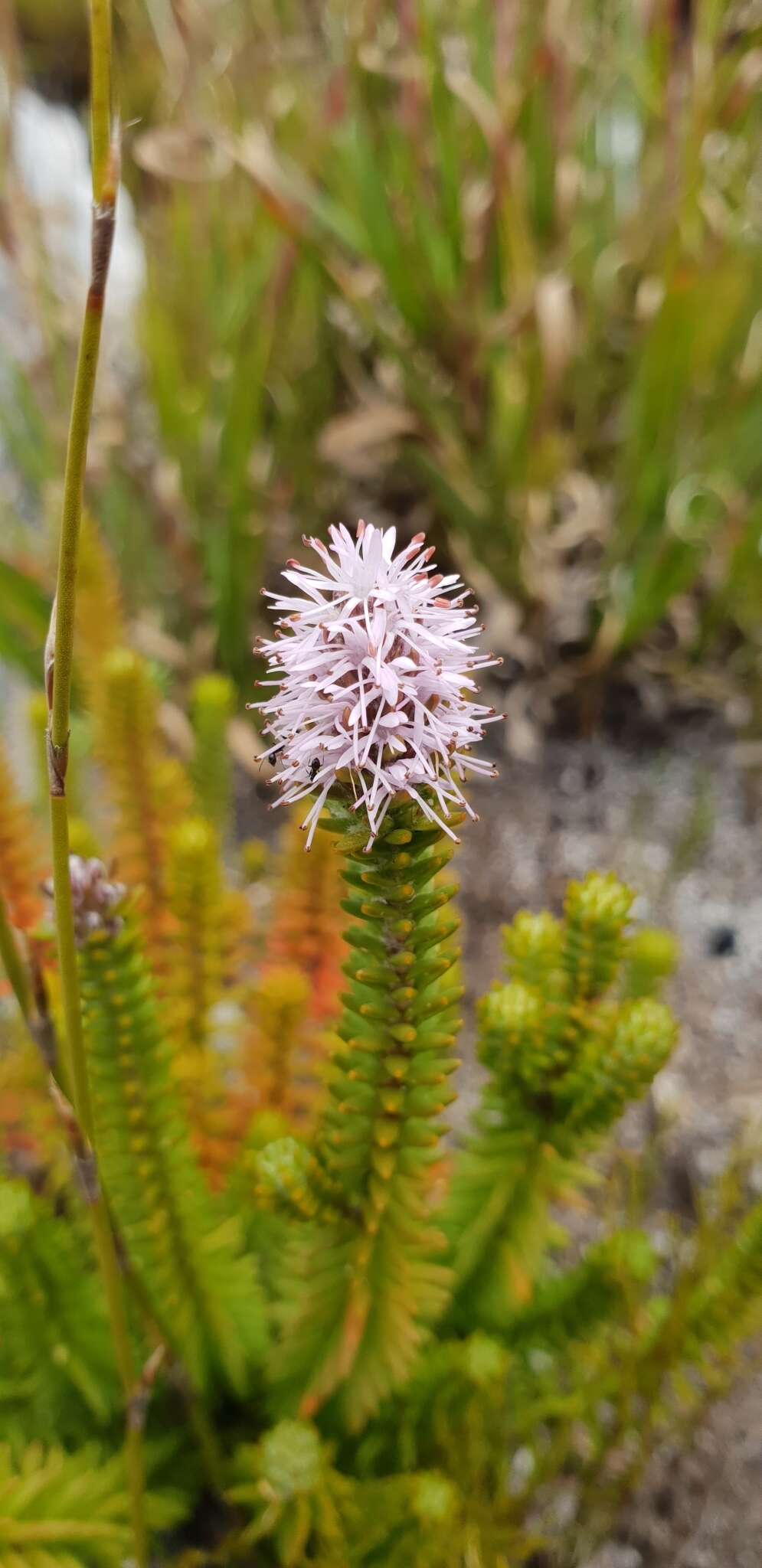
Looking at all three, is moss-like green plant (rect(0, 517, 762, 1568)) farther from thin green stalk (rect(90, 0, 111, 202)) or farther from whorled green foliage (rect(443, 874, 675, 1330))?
thin green stalk (rect(90, 0, 111, 202))

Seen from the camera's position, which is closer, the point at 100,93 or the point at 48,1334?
the point at 100,93

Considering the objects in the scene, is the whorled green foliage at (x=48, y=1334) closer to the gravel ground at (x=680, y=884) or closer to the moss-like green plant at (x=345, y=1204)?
the moss-like green plant at (x=345, y=1204)

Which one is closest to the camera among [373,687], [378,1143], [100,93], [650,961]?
[100,93]

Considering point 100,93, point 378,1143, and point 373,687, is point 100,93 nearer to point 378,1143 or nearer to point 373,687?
point 373,687

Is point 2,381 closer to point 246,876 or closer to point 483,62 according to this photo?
point 483,62

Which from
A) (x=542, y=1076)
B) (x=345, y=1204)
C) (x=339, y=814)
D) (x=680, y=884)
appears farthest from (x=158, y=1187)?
(x=680, y=884)

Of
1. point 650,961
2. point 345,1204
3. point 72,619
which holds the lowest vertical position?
point 345,1204

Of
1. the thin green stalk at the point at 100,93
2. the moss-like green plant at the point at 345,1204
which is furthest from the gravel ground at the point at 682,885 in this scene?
the thin green stalk at the point at 100,93

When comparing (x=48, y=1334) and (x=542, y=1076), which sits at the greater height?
(x=542, y=1076)
